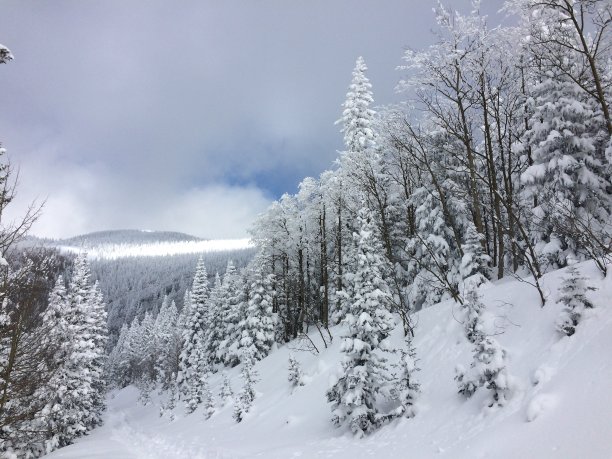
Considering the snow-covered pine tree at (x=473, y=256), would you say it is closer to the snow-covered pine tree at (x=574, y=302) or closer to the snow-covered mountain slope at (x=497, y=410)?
the snow-covered mountain slope at (x=497, y=410)

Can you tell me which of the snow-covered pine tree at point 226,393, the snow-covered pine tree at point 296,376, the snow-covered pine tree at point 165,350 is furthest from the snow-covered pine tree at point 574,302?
the snow-covered pine tree at point 165,350

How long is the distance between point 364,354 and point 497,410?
16.5 feet

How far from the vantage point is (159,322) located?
90.5 metres

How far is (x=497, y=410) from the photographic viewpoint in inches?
340

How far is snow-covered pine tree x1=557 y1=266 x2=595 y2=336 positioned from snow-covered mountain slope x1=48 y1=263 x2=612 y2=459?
19 centimetres

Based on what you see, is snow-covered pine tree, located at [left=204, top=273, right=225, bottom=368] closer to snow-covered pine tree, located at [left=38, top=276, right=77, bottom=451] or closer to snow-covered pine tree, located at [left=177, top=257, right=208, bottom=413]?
snow-covered pine tree, located at [left=177, top=257, right=208, bottom=413]

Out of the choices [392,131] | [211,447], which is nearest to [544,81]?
[392,131]

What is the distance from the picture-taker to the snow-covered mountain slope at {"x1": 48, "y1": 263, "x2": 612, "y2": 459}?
6.46 m

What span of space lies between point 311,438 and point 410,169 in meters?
15.5

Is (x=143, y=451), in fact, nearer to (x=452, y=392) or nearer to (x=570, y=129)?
(x=452, y=392)

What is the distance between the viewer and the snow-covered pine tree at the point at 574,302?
870 cm

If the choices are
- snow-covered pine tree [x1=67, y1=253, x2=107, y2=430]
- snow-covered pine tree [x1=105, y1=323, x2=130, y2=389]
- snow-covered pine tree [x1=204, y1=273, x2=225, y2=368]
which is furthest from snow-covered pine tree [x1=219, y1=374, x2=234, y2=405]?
snow-covered pine tree [x1=105, y1=323, x2=130, y2=389]

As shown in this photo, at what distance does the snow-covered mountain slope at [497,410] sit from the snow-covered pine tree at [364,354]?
745 mm

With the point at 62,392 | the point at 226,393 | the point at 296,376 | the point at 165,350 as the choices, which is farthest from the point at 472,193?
the point at 165,350
